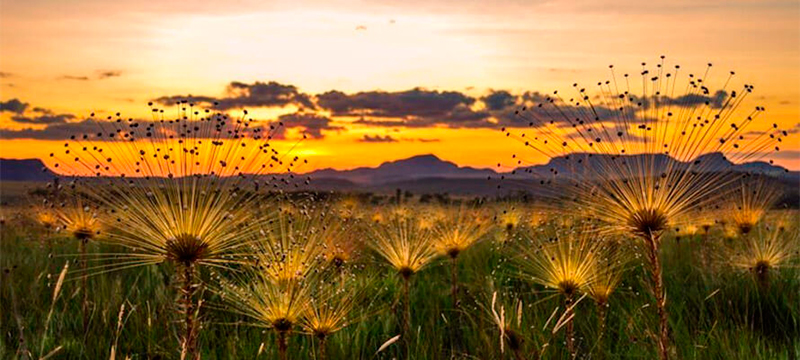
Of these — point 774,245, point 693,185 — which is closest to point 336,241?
point 693,185

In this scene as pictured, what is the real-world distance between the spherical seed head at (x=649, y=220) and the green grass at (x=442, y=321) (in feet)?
3.53

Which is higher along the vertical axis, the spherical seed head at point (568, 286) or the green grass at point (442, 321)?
the spherical seed head at point (568, 286)

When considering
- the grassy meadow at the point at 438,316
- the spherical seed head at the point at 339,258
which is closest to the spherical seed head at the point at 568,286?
the grassy meadow at the point at 438,316

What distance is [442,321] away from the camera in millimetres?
7633

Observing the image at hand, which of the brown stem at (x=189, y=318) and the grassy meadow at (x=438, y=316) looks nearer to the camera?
the brown stem at (x=189, y=318)

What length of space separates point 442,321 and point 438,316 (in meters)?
0.32

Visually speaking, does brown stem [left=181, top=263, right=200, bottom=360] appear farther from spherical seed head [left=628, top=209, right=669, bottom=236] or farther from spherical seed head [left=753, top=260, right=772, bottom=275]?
spherical seed head [left=753, top=260, right=772, bottom=275]

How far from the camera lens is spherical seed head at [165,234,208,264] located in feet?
13.2

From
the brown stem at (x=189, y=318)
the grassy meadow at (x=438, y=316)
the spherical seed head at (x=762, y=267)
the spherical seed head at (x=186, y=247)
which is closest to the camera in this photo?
the brown stem at (x=189, y=318)

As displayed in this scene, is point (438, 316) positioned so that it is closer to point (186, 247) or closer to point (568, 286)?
point (568, 286)

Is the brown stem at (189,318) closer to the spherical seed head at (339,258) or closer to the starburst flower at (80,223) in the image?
the spherical seed head at (339,258)

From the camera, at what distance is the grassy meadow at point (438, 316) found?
5824 mm

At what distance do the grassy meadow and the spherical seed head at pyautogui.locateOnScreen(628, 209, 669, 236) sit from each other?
3.31 feet

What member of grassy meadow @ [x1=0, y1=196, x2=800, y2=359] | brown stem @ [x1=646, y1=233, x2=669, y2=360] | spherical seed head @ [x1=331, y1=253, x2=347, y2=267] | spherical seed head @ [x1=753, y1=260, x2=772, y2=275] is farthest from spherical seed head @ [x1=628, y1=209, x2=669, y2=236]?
spherical seed head @ [x1=753, y1=260, x2=772, y2=275]
